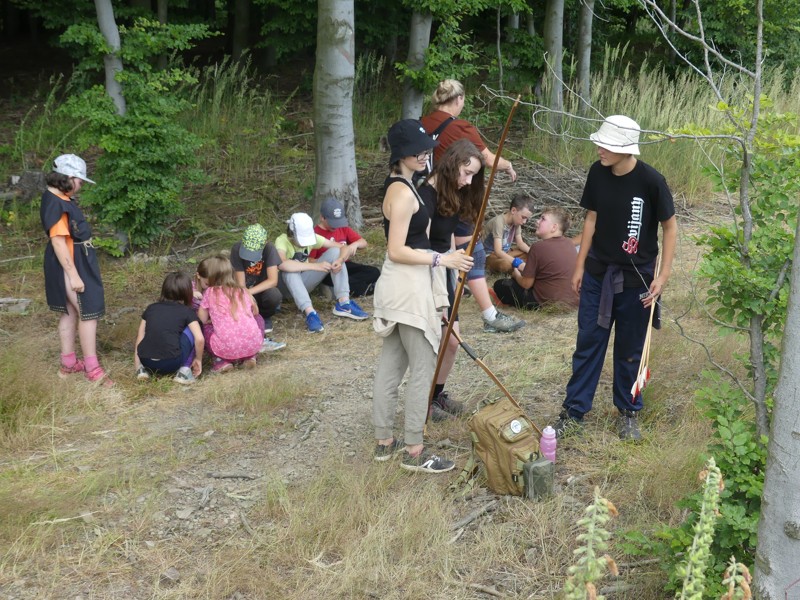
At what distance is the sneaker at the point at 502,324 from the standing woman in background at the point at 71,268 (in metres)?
2.96

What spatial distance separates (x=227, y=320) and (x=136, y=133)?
109 inches

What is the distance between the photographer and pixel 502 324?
6.85 meters

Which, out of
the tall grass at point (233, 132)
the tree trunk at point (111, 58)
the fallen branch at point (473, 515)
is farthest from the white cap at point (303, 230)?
the tall grass at point (233, 132)

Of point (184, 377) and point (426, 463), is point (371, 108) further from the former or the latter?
point (426, 463)

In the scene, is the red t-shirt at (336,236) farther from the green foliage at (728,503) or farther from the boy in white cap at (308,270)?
the green foliage at (728,503)

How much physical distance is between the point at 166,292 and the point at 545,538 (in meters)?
3.58

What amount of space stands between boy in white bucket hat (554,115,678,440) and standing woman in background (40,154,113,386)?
3.46 m

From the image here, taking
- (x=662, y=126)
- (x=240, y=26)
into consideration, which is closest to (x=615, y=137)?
(x=662, y=126)

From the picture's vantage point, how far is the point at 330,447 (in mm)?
4965

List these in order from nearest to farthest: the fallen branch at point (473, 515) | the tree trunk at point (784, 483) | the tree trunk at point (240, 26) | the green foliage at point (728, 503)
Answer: the tree trunk at point (784, 483), the green foliage at point (728, 503), the fallen branch at point (473, 515), the tree trunk at point (240, 26)

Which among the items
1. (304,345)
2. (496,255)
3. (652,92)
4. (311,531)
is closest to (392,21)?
(652,92)

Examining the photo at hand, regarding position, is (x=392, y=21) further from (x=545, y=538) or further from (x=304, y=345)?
(x=545, y=538)

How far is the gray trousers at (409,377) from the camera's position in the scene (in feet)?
14.3

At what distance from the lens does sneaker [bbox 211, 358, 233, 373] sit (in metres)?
6.41
